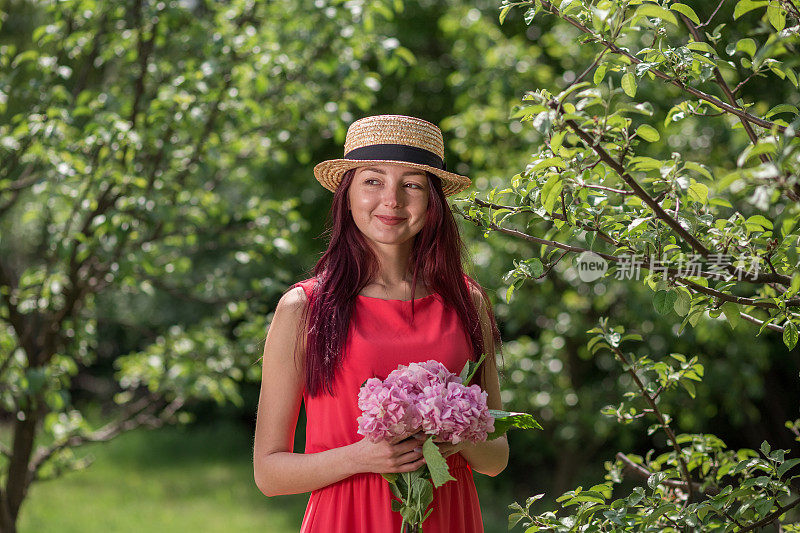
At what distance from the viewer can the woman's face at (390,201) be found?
208 cm

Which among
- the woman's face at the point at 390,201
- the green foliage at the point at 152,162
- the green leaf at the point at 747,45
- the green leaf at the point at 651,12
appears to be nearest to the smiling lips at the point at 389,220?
the woman's face at the point at 390,201

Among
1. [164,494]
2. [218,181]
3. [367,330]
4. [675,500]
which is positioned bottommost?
[164,494]

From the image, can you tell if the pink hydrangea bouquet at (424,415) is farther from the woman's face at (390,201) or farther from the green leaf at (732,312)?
the green leaf at (732,312)

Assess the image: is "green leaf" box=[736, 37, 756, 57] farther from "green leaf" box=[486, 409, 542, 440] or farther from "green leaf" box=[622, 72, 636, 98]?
"green leaf" box=[486, 409, 542, 440]

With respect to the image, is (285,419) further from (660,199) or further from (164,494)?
(164,494)

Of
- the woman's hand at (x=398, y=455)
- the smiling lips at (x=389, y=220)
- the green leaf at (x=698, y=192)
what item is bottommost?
the woman's hand at (x=398, y=455)

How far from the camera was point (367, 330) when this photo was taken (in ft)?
6.85

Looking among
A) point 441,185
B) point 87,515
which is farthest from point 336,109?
point 87,515

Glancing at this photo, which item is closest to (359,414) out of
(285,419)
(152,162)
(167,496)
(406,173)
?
(285,419)

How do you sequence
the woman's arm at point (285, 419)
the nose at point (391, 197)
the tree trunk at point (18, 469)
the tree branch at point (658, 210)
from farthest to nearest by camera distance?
1. the tree trunk at point (18, 469)
2. the nose at point (391, 197)
3. the woman's arm at point (285, 419)
4. the tree branch at point (658, 210)

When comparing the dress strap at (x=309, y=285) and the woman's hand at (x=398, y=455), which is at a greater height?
the dress strap at (x=309, y=285)

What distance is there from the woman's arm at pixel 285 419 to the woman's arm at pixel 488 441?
0.36m

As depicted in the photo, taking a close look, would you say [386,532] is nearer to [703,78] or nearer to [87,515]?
[703,78]

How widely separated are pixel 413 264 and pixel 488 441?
1.71 feet
